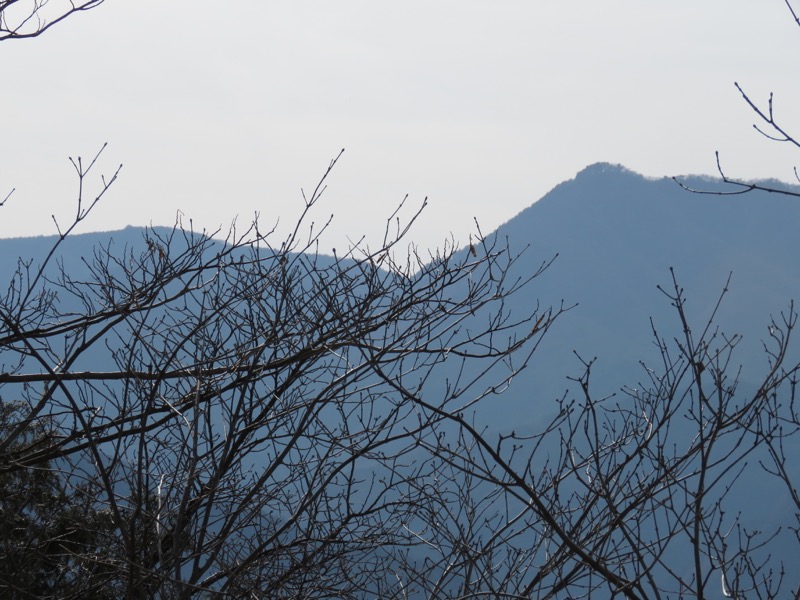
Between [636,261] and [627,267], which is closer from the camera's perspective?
[627,267]

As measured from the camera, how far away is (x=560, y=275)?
80.8 metres

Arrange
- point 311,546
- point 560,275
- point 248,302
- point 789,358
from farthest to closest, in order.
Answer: point 560,275 < point 789,358 < point 311,546 < point 248,302

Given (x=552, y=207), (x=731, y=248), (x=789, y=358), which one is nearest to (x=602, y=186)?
(x=552, y=207)

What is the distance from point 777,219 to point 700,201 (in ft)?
23.5

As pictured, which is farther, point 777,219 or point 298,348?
point 777,219

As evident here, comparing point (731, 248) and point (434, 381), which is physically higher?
point (731, 248)

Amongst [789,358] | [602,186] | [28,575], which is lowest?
[28,575]

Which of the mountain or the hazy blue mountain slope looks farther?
the hazy blue mountain slope

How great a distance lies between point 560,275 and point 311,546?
75.7 metres

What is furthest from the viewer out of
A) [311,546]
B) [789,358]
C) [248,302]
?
[789,358]

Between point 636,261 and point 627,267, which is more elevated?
point 636,261

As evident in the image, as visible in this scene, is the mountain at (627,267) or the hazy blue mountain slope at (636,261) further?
the hazy blue mountain slope at (636,261)

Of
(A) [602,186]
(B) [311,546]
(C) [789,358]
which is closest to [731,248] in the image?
(A) [602,186]

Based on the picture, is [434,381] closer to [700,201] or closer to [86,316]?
[700,201]
